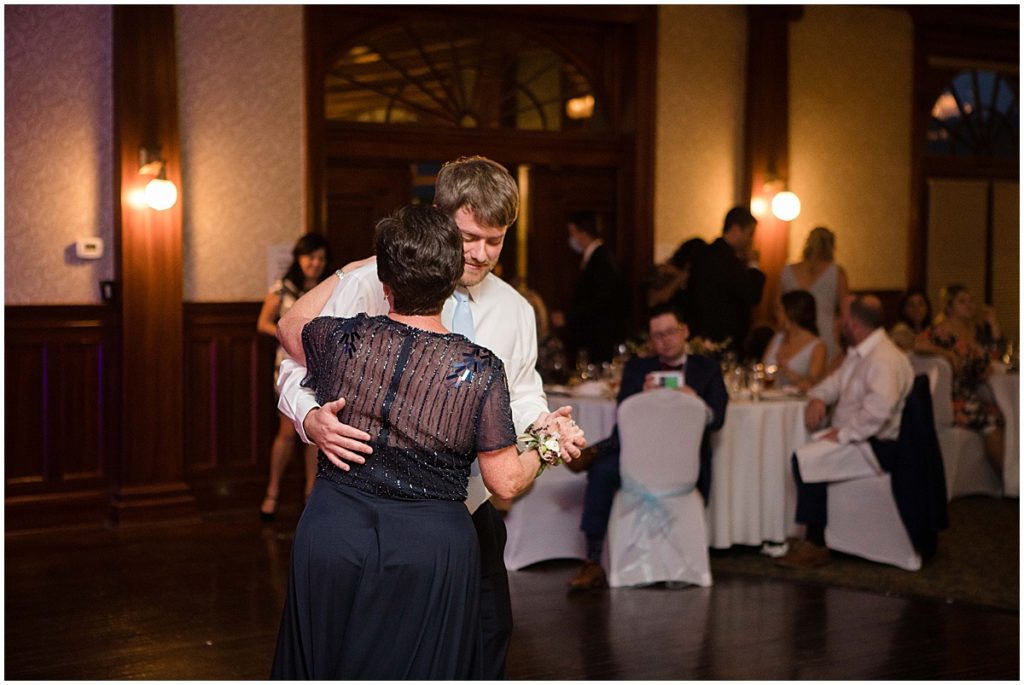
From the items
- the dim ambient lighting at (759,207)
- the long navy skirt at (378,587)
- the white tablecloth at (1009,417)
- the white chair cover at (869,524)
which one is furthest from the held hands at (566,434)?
the dim ambient lighting at (759,207)

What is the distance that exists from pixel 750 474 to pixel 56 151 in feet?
13.0

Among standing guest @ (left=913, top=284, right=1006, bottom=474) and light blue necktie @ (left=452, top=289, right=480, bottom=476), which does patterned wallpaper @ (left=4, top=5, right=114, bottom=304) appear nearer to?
light blue necktie @ (left=452, top=289, right=480, bottom=476)

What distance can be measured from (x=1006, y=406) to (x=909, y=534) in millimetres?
2132

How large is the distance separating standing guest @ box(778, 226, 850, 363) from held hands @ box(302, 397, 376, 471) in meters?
6.14

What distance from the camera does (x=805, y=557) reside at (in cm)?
579

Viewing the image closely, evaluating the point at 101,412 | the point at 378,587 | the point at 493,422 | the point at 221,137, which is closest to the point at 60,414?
the point at 101,412

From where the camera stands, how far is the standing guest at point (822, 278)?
802 centimetres

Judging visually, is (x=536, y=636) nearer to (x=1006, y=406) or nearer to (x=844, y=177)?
(x=1006, y=406)

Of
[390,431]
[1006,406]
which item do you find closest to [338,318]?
[390,431]

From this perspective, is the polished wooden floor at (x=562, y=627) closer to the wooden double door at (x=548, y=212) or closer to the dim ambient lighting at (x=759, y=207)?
the wooden double door at (x=548, y=212)

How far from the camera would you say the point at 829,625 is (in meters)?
4.79

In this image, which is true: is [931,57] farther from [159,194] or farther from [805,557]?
[159,194]

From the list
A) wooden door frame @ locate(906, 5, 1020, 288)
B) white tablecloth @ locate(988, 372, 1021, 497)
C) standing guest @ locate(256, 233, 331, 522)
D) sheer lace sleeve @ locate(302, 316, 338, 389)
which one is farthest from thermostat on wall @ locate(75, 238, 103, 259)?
wooden door frame @ locate(906, 5, 1020, 288)

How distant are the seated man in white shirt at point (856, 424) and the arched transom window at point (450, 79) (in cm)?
303
